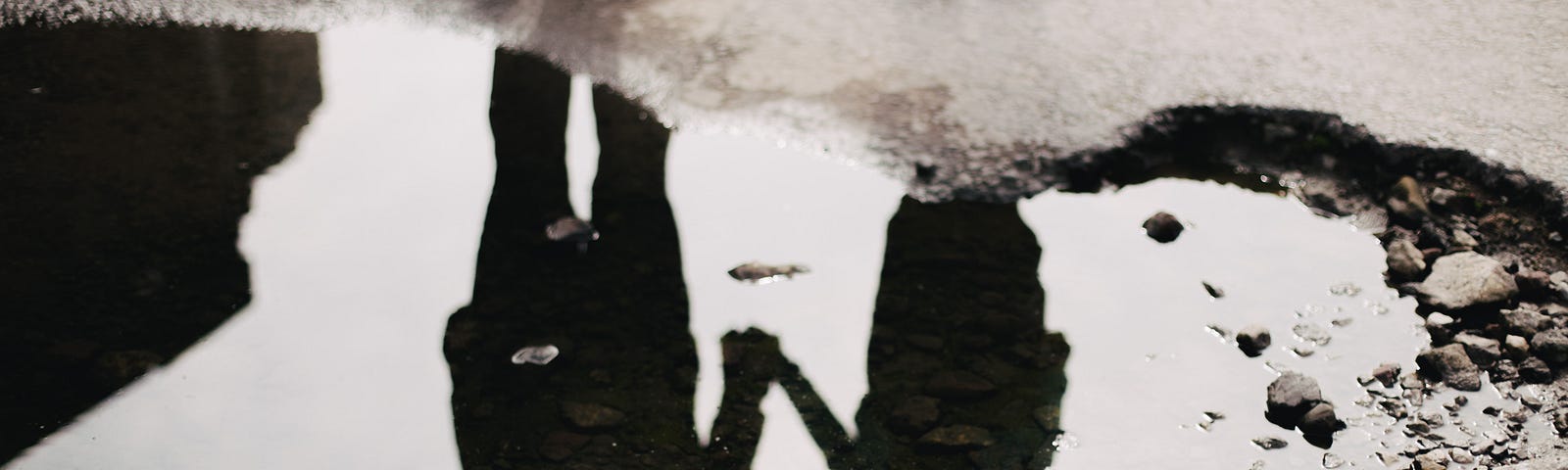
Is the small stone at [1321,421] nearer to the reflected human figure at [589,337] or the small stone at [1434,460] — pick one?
the small stone at [1434,460]

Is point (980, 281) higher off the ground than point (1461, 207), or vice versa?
point (1461, 207)

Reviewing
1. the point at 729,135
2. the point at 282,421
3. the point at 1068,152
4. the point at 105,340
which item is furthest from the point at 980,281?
the point at 105,340

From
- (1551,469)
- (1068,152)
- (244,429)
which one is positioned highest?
(1068,152)

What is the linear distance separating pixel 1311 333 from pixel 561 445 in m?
1.80

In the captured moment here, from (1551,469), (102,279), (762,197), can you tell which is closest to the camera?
(1551,469)

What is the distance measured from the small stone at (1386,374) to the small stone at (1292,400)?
187mm

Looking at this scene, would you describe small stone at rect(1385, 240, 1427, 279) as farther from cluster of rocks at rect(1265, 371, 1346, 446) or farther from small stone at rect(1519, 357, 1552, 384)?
cluster of rocks at rect(1265, 371, 1346, 446)

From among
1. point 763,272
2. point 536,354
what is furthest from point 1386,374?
point 536,354

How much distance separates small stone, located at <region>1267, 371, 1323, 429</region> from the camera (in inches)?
93.5

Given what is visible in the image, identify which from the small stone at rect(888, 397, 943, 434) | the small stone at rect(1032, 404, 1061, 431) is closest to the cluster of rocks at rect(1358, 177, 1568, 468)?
the small stone at rect(1032, 404, 1061, 431)

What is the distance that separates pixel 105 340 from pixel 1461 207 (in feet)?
11.4

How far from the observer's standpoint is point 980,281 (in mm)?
2842

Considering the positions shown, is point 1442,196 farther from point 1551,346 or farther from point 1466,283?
point 1551,346

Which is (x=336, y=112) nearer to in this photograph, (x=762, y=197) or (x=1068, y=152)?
(x=762, y=197)
